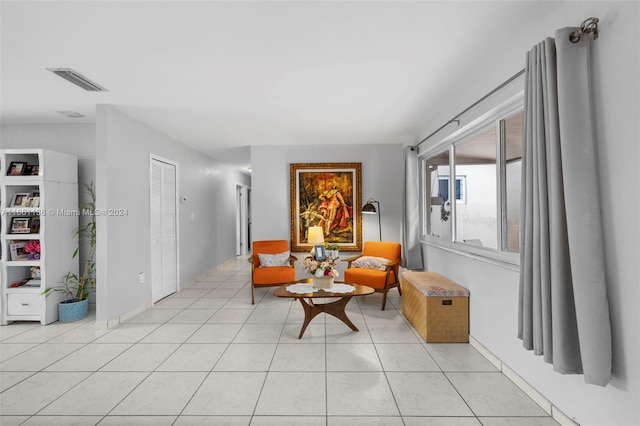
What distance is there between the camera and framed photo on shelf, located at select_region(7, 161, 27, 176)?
405 cm

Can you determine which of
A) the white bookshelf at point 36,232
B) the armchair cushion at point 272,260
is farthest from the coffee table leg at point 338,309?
the white bookshelf at point 36,232

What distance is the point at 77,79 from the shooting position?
10.1 ft

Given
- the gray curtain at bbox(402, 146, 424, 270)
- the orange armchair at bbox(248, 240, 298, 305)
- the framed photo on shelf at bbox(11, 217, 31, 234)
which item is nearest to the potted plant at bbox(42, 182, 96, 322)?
the framed photo on shelf at bbox(11, 217, 31, 234)

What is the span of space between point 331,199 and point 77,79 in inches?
152

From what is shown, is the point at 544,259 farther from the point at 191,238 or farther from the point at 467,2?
the point at 191,238

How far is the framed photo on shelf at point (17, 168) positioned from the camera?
4.05m

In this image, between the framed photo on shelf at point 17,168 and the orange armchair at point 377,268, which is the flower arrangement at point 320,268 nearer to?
the orange armchair at point 377,268

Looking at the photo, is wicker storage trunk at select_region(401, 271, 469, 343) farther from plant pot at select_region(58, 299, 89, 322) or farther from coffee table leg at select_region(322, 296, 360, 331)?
plant pot at select_region(58, 299, 89, 322)

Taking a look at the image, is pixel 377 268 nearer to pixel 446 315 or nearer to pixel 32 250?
pixel 446 315

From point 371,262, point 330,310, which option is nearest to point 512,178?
point 330,310

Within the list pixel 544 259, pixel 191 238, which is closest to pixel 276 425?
pixel 544 259

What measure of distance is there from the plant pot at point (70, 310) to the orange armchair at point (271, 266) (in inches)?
83.8

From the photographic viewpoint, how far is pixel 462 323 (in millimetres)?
3322

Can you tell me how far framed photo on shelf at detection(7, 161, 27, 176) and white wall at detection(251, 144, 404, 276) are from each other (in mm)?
3040
